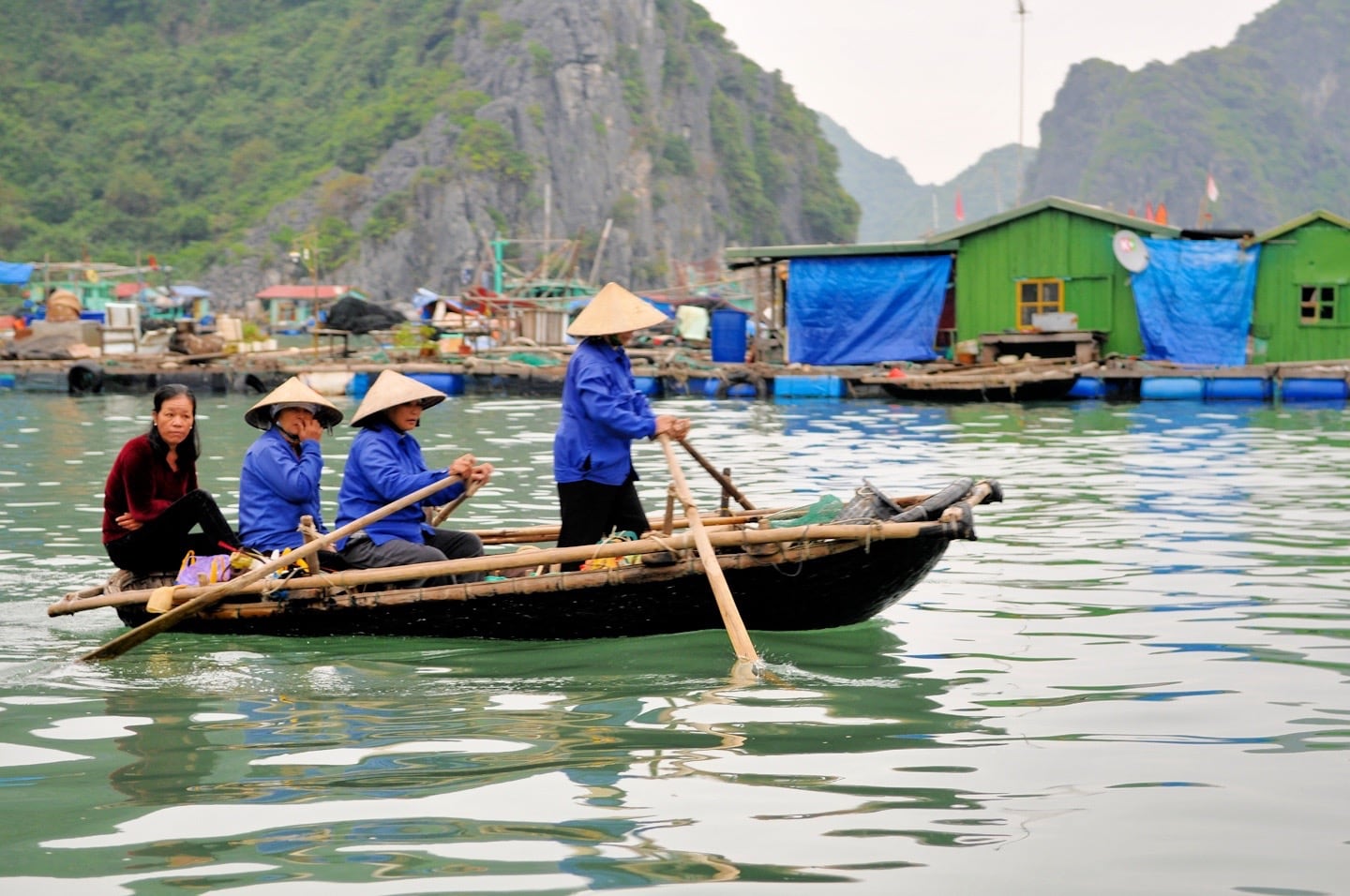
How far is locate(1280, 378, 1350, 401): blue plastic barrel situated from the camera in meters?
24.0

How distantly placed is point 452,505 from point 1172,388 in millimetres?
19582

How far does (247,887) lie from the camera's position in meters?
3.79

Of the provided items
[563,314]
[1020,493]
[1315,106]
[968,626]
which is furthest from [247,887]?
[1315,106]

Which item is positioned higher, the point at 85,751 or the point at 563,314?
the point at 563,314

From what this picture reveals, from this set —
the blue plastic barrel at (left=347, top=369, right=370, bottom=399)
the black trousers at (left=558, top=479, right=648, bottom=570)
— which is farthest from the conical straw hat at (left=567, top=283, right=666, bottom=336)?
the blue plastic barrel at (left=347, top=369, right=370, bottom=399)

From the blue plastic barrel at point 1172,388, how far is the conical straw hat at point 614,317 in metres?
19.4

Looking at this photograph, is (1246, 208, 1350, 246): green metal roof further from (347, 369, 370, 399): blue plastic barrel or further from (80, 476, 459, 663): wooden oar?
(80, 476, 459, 663): wooden oar

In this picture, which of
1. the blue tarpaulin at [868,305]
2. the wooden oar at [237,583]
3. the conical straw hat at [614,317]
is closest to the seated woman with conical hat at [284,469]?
the wooden oar at [237,583]

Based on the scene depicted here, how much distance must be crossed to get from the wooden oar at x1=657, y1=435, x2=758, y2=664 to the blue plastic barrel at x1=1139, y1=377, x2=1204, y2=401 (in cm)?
1972

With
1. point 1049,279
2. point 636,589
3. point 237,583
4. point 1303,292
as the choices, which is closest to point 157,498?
point 237,583

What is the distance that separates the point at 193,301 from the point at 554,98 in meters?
40.6

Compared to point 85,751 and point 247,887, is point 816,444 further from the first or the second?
point 247,887

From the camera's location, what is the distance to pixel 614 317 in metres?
7.00

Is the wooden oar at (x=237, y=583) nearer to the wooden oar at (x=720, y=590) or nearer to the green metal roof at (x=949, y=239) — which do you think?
the wooden oar at (x=720, y=590)
